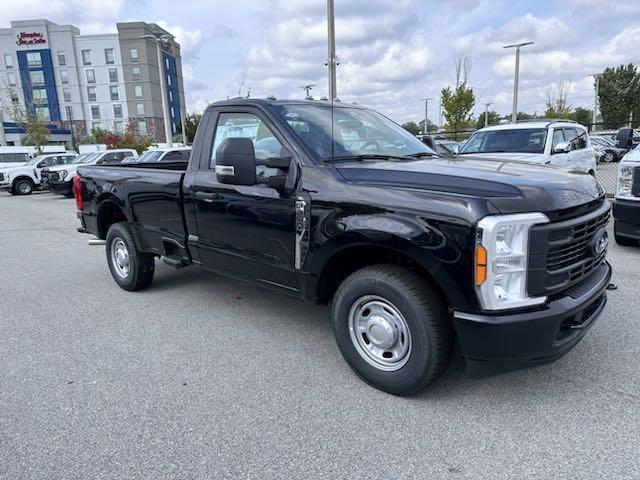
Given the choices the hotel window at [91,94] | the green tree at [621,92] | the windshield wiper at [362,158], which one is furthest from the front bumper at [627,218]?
the hotel window at [91,94]

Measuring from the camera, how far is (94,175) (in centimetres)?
563

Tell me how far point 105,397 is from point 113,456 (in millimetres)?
691

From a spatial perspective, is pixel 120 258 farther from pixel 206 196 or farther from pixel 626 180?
A: pixel 626 180

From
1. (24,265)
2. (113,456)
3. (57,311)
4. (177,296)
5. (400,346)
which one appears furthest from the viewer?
(24,265)

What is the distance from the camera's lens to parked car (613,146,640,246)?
20.1 feet

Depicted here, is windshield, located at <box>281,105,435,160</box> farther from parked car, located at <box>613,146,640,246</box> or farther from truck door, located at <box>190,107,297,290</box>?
parked car, located at <box>613,146,640,246</box>

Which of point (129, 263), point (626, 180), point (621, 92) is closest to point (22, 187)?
point (129, 263)

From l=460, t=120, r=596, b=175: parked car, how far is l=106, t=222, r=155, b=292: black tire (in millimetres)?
6069

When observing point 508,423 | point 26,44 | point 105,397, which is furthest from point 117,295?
point 26,44

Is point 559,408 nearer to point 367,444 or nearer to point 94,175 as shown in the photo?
point 367,444

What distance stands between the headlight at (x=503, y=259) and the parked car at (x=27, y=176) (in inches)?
884

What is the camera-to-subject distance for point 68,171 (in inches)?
728

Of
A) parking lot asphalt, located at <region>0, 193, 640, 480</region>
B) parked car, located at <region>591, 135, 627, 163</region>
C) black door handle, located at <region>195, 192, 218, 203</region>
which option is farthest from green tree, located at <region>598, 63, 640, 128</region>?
black door handle, located at <region>195, 192, 218, 203</region>

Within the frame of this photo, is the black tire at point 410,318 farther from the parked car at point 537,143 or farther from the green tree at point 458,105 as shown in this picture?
the green tree at point 458,105
